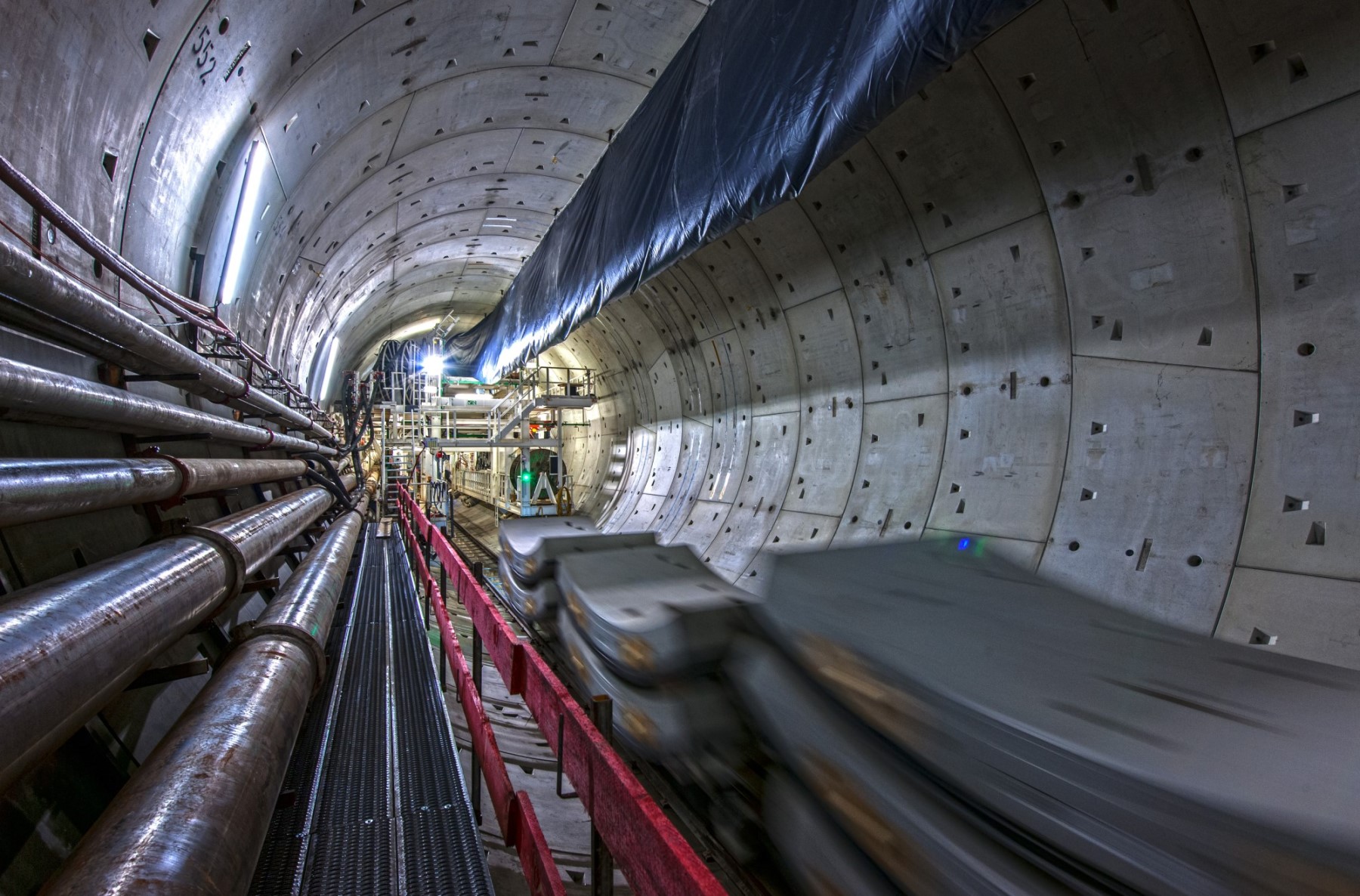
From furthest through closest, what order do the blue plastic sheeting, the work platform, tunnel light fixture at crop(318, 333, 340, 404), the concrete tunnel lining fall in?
tunnel light fixture at crop(318, 333, 340, 404) → the work platform → the concrete tunnel lining → the blue plastic sheeting

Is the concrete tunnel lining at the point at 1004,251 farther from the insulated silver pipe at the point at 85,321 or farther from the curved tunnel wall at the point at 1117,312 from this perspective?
the insulated silver pipe at the point at 85,321

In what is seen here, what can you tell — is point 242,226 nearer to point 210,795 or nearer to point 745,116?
point 745,116

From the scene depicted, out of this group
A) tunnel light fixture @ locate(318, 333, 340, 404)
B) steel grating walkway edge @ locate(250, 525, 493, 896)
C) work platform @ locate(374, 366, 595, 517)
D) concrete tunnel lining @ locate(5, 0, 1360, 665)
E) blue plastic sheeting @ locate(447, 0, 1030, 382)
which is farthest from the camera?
tunnel light fixture @ locate(318, 333, 340, 404)

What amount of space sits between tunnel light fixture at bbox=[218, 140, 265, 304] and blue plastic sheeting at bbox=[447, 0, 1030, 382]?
9.92ft

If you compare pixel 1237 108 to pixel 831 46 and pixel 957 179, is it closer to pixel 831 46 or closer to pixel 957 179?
pixel 957 179

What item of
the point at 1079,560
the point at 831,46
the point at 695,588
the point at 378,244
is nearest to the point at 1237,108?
the point at 831,46

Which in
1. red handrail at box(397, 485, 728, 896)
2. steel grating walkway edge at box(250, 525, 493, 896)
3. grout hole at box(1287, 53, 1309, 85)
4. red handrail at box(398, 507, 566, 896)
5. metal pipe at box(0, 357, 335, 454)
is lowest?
steel grating walkway edge at box(250, 525, 493, 896)

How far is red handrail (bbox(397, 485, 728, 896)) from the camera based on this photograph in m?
1.49

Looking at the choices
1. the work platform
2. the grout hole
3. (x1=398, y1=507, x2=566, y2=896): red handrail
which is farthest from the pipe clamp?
the work platform

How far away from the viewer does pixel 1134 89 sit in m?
3.41

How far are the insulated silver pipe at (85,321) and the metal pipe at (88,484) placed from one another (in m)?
0.63

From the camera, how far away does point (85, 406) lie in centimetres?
277

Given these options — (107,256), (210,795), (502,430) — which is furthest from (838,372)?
(502,430)

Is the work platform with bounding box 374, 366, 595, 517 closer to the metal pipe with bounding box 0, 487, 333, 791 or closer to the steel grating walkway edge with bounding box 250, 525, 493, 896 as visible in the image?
the steel grating walkway edge with bounding box 250, 525, 493, 896
